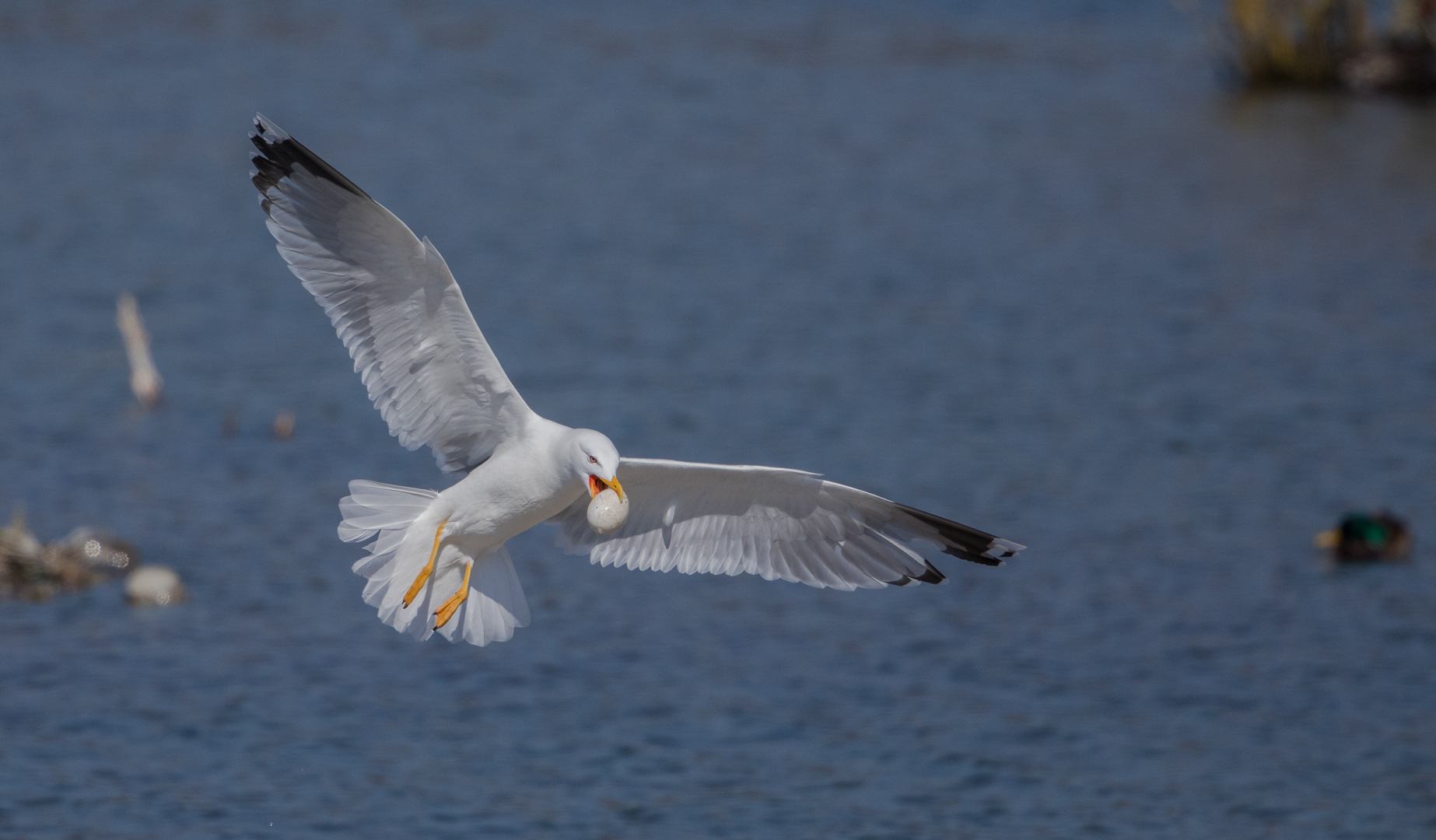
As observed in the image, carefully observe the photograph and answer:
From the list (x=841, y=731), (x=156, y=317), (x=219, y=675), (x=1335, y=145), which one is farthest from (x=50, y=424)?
(x=1335, y=145)

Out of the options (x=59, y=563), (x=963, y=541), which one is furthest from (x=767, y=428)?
(x=963, y=541)

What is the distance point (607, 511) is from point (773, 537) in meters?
1.33

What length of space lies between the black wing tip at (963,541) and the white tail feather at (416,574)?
5.25 ft

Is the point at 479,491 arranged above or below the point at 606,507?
above

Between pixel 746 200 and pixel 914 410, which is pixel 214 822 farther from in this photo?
pixel 746 200

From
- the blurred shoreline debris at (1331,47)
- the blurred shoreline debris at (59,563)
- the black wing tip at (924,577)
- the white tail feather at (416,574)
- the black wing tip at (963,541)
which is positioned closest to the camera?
the white tail feather at (416,574)

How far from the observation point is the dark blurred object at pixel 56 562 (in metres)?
10.7

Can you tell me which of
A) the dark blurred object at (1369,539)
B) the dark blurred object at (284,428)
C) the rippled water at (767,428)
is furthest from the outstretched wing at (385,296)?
the dark blurred object at (1369,539)

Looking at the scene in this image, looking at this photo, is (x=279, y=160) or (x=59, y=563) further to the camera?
(x=59, y=563)

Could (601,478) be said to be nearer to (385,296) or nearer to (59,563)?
(385,296)

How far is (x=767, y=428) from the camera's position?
1397 centimetres

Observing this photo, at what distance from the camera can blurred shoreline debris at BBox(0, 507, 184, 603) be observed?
422 inches

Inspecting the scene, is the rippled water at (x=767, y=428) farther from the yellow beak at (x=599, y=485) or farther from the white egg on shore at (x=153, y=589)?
the yellow beak at (x=599, y=485)

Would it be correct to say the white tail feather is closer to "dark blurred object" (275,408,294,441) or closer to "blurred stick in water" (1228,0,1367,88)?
"dark blurred object" (275,408,294,441)
